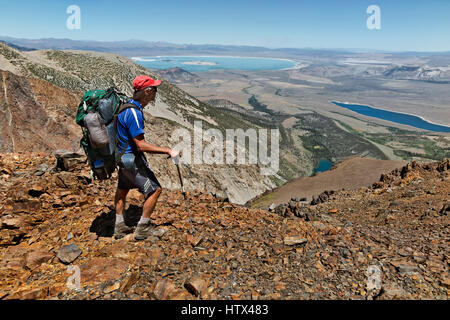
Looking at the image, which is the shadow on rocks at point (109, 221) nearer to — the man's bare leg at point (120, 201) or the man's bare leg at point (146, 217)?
the man's bare leg at point (120, 201)

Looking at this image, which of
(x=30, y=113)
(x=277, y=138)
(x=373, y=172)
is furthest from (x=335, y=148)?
(x=30, y=113)

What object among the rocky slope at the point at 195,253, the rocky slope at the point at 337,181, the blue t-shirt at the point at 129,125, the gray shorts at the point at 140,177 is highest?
the blue t-shirt at the point at 129,125

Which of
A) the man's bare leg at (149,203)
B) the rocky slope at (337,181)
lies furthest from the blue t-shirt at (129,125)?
the rocky slope at (337,181)

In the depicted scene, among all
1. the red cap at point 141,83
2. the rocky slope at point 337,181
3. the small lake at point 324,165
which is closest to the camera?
the red cap at point 141,83

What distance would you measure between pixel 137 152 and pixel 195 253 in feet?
6.85

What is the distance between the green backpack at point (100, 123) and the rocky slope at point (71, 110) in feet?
66.3

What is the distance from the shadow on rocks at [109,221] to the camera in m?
5.49

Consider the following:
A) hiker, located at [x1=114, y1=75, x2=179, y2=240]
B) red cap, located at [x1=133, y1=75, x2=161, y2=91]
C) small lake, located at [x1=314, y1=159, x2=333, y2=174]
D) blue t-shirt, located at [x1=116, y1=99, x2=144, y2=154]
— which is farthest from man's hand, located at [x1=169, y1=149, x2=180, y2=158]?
small lake, located at [x1=314, y1=159, x2=333, y2=174]

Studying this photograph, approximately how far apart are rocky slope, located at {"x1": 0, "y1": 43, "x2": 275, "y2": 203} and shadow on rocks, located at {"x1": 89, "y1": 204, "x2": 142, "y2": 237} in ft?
60.7

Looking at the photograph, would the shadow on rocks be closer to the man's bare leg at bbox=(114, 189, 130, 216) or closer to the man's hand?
the man's bare leg at bbox=(114, 189, 130, 216)
